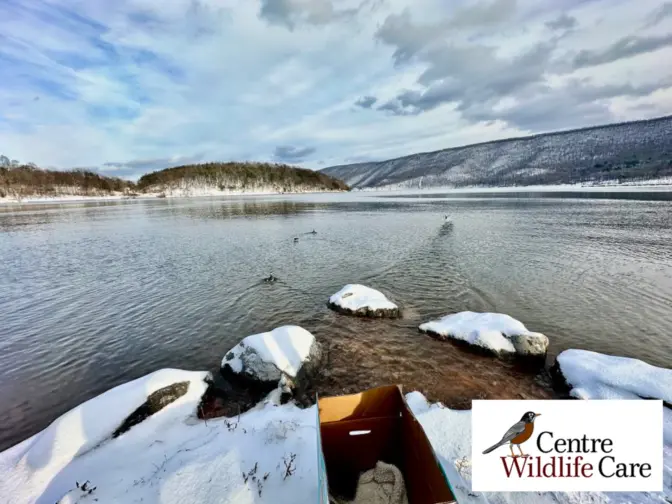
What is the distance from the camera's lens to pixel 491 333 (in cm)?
955

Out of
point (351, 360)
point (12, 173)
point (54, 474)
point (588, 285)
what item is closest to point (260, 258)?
point (351, 360)

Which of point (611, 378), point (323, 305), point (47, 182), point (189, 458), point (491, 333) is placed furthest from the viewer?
point (47, 182)

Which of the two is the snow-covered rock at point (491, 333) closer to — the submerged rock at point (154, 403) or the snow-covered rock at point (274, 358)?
the snow-covered rock at point (274, 358)

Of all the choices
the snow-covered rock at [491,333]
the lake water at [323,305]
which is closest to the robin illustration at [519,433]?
the lake water at [323,305]

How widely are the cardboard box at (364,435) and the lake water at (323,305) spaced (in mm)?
3278

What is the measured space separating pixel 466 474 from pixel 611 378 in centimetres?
513

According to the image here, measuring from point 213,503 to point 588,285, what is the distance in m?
18.5

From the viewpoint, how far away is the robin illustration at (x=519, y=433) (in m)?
4.14

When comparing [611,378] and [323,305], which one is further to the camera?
[323,305]

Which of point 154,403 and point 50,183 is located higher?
point 50,183

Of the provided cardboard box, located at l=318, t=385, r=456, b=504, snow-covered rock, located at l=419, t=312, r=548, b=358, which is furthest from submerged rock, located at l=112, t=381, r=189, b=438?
Result: snow-covered rock, located at l=419, t=312, r=548, b=358

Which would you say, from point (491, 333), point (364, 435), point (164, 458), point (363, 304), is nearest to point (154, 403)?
point (164, 458)

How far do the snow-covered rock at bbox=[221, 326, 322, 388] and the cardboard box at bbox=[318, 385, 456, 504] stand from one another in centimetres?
341

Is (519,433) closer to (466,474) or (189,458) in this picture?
(466,474)
